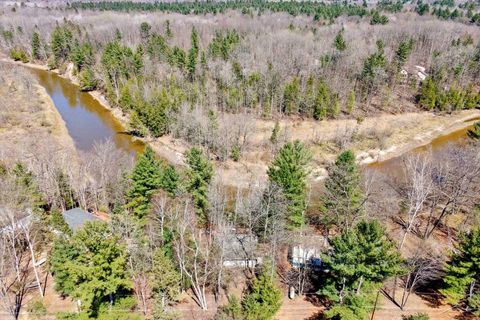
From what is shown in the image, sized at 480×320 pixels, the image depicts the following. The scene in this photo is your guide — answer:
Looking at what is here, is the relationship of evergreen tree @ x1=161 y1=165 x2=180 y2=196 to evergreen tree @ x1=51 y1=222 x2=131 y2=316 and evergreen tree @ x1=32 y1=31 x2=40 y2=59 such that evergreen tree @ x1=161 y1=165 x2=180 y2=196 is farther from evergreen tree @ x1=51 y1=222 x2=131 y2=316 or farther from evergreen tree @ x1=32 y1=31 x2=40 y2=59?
evergreen tree @ x1=32 y1=31 x2=40 y2=59

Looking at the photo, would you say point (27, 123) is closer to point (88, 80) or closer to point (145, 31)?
point (88, 80)

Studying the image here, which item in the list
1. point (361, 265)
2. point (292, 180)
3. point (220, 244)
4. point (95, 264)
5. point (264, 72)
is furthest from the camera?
point (264, 72)

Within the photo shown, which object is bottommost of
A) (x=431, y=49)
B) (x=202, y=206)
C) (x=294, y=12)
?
(x=202, y=206)

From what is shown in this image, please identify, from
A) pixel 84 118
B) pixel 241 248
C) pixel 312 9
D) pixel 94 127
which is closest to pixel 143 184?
pixel 241 248

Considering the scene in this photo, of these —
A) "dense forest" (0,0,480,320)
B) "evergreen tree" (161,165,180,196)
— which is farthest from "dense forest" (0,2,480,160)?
"evergreen tree" (161,165,180,196)

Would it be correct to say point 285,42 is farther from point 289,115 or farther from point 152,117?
point 152,117

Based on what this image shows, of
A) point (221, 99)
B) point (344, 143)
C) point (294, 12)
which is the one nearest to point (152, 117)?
point (221, 99)

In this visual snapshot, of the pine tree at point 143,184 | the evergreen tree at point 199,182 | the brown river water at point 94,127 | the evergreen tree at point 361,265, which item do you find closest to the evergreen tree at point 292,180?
the evergreen tree at point 199,182
